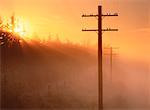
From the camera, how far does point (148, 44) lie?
291 centimetres

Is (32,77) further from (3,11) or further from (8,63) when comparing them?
(3,11)

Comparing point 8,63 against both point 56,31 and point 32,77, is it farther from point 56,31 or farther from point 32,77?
point 56,31

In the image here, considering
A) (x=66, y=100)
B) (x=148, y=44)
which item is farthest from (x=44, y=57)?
(x=148, y=44)

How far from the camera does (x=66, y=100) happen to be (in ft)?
9.52

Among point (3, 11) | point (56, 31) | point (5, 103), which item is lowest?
point (5, 103)

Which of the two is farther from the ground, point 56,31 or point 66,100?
point 56,31

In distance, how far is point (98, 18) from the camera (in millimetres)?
2906

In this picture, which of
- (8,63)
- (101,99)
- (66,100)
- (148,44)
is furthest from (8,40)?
(148,44)

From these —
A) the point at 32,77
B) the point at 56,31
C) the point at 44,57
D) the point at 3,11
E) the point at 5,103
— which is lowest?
the point at 5,103

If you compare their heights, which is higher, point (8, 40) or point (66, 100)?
point (8, 40)

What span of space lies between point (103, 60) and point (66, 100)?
49cm

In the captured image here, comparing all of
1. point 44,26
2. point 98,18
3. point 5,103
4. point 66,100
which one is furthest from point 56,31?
point 5,103

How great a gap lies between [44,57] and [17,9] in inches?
19.8

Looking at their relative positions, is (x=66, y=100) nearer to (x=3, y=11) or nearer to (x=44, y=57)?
(x=44, y=57)
